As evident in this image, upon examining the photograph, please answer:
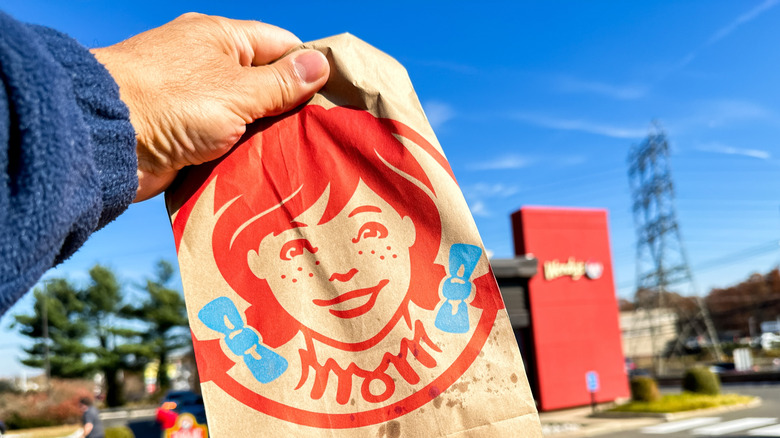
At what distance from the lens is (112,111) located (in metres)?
0.99

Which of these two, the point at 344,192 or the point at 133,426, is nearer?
the point at 344,192

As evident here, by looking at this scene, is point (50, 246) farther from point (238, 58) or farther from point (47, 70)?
point (238, 58)

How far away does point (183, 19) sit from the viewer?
1.46 m

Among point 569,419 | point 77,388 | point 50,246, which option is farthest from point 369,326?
point 77,388

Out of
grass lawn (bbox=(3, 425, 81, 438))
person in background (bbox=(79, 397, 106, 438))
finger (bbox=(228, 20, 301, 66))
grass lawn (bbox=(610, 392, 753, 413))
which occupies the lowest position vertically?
grass lawn (bbox=(3, 425, 81, 438))

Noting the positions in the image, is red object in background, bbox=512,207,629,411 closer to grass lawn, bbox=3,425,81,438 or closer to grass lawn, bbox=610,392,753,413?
grass lawn, bbox=610,392,753,413

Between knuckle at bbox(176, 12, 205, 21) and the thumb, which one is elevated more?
knuckle at bbox(176, 12, 205, 21)

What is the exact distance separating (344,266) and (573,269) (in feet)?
70.7

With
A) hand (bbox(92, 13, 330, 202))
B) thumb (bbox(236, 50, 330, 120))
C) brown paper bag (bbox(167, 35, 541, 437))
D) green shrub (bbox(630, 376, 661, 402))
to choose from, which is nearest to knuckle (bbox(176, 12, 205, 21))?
hand (bbox(92, 13, 330, 202))

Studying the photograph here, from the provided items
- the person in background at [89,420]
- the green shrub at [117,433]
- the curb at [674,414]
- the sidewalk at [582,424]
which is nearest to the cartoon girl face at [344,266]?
the person in background at [89,420]

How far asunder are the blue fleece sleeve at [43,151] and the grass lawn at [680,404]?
20.5 metres

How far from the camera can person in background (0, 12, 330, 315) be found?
2.42 ft

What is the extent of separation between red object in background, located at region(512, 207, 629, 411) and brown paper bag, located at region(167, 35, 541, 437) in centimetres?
1982

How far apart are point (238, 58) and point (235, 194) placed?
1.31ft
